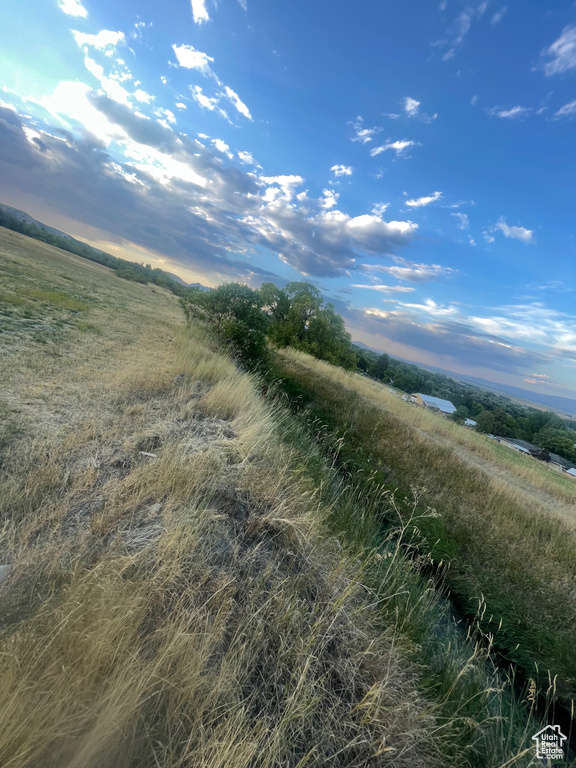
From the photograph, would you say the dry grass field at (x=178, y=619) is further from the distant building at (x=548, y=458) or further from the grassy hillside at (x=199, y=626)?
the distant building at (x=548, y=458)

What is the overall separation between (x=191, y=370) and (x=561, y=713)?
9625 millimetres

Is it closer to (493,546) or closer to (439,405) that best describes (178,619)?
(493,546)

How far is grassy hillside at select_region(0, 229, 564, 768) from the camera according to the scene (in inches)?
61.3

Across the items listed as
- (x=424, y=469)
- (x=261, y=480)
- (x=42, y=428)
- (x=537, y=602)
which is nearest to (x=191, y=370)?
(x=42, y=428)

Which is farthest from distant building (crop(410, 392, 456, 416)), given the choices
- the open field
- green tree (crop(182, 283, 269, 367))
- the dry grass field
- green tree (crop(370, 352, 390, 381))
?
the dry grass field

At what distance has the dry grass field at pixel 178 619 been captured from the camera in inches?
60.4

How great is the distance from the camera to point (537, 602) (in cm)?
524

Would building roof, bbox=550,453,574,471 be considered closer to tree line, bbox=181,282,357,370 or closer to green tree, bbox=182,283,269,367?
tree line, bbox=181,282,357,370

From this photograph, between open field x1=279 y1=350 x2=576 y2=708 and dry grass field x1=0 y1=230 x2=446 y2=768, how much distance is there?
6.23 feet

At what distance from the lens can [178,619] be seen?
2121 millimetres

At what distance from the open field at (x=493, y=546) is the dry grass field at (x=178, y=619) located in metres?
1.90

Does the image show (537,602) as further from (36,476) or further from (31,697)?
(36,476)

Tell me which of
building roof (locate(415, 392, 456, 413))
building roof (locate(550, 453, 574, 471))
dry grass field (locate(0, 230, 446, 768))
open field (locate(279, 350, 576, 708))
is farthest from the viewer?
building roof (locate(415, 392, 456, 413))

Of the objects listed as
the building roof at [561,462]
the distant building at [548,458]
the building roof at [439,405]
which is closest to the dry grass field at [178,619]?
the distant building at [548,458]
